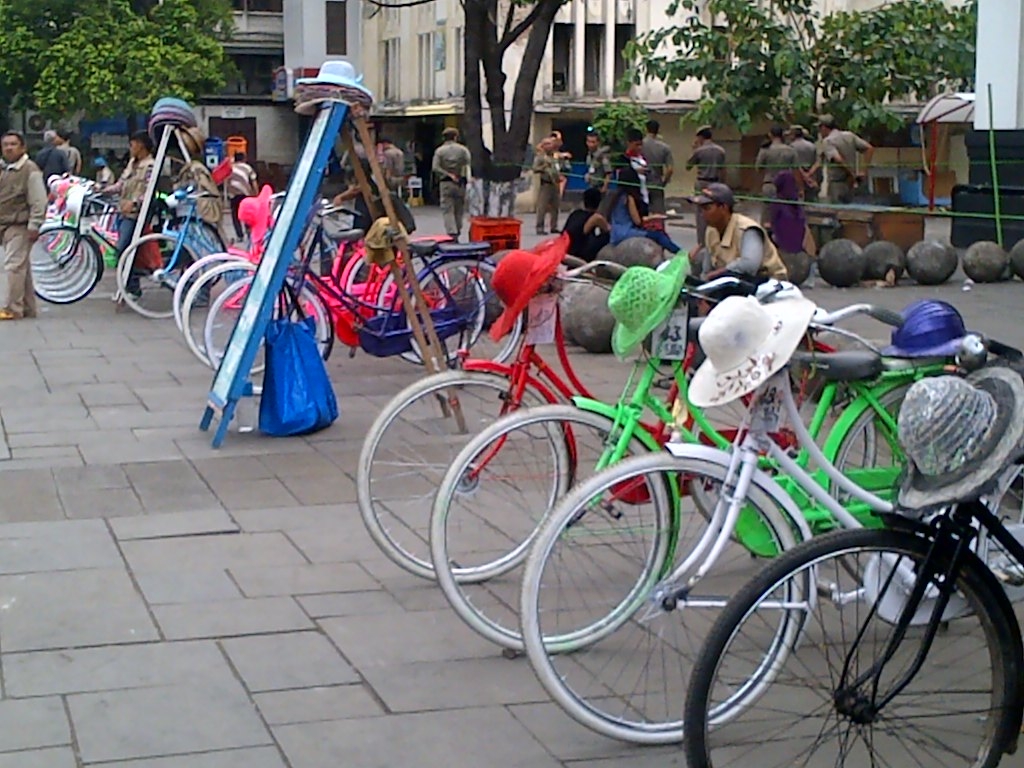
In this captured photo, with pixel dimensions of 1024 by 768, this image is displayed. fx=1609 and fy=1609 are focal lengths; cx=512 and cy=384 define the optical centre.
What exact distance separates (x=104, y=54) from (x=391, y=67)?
1193 cm

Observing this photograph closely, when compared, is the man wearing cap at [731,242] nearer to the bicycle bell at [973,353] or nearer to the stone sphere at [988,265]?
the bicycle bell at [973,353]

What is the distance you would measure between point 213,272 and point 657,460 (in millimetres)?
7522

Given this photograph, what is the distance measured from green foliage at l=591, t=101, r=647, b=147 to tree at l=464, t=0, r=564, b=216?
12.5 metres

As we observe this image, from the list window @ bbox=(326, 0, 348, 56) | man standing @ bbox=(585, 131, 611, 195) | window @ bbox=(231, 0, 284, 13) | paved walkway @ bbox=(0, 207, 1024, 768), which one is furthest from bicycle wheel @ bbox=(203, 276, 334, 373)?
window @ bbox=(231, 0, 284, 13)

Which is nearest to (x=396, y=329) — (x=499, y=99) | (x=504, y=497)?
(x=504, y=497)

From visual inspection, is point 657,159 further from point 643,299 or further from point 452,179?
point 643,299

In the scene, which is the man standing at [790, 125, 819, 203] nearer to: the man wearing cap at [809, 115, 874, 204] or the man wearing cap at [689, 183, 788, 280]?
the man wearing cap at [809, 115, 874, 204]

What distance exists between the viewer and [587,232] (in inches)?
590

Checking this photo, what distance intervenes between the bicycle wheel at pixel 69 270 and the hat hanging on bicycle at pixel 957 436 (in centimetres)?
1324

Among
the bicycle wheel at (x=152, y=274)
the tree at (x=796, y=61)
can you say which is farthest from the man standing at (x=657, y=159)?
the bicycle wheel at (x=152, y=274)

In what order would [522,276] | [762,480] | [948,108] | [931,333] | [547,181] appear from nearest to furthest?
1. [762,480]
2. [931,333]
3. [522,276]
4. [948,108]
5. [547,181]

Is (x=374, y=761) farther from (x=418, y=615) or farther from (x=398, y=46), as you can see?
(x=398, y=46)

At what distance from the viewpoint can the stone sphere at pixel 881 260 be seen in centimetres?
1648

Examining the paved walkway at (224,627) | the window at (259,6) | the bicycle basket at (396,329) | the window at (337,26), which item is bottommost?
the paved walkway at (224,627)
